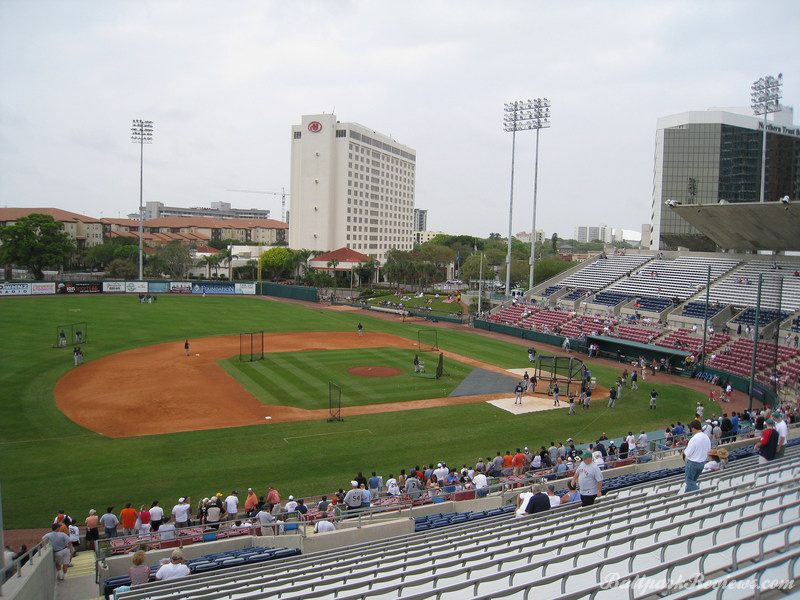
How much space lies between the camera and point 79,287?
73.2m

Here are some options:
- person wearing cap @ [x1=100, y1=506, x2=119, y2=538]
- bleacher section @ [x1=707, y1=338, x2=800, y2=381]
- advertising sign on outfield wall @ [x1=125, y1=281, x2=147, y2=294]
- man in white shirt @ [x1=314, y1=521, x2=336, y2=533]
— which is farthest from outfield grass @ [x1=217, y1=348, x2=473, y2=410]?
advertising sign on outfield wall @ [x1=125, y1=281, x2=147, y2=294]

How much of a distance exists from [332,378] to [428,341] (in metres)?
16.4

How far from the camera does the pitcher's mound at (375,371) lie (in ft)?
117

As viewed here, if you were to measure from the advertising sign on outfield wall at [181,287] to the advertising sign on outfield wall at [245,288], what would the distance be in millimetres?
6650

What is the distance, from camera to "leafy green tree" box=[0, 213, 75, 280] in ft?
279

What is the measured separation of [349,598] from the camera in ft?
21.7

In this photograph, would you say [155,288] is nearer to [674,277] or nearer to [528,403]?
[528,403]

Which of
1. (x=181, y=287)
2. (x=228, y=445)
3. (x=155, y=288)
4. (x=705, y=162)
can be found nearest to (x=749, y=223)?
(x=705, y=162)

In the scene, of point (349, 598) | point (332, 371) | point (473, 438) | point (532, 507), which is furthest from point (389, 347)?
point (349, 598)

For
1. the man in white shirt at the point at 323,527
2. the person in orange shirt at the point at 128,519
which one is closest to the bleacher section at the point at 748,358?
the man in white shirt at the point at 323,527

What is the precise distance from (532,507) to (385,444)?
13.0 metres

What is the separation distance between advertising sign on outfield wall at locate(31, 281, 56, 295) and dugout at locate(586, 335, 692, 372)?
64489 mm

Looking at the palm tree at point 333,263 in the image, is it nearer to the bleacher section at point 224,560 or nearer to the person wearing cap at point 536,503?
the bleacher section at point 224,560

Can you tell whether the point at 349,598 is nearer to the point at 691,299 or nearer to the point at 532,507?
the point at 532,507
